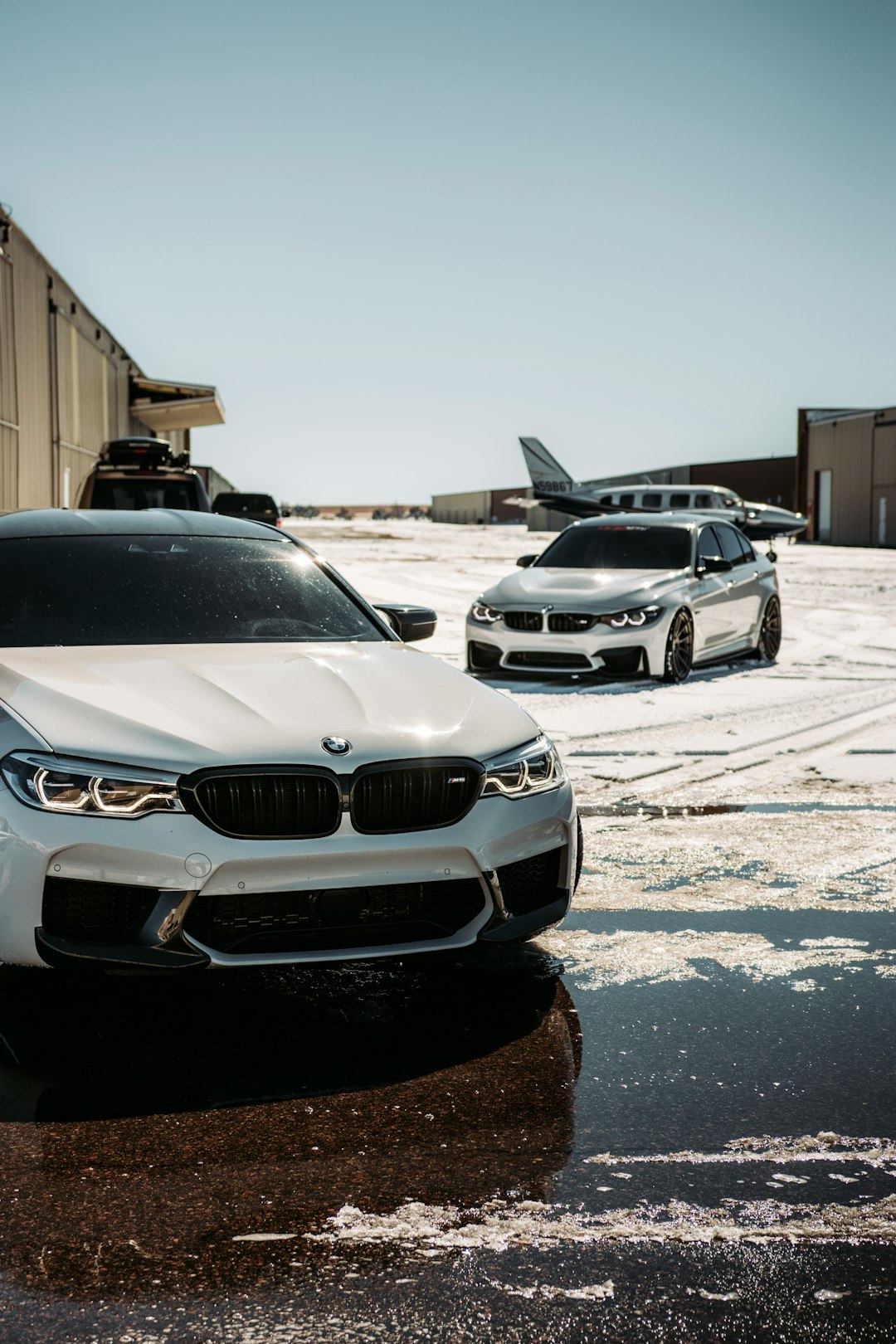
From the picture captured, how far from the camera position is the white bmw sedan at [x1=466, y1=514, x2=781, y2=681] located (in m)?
12.1

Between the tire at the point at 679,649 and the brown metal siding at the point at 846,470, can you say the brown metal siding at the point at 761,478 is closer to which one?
the brown metal siding at the point at 846,470

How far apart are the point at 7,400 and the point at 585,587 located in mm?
12416

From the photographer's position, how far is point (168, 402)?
4244 cm

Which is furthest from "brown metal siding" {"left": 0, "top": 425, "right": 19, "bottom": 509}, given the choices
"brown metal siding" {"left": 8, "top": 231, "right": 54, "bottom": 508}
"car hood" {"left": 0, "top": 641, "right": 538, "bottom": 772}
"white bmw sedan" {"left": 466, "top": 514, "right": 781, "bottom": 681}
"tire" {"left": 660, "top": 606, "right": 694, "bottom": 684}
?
"car hood" {"left": 0, "top": 641, "right": 538, "bottom": 772}

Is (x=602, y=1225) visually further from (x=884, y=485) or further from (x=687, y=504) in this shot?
(x=884, y=485)

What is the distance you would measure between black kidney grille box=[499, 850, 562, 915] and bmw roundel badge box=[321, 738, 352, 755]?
57 centimetres

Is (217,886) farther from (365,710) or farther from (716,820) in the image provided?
(716,820)

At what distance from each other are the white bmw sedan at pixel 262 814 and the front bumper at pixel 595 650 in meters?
7.48

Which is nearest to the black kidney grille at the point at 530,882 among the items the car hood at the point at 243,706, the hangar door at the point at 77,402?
the car hood at the point at 243,706

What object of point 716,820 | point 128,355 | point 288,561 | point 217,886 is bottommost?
point 716,820

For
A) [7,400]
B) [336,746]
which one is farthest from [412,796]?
[7,400]

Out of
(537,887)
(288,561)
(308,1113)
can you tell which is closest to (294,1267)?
(308,1113)

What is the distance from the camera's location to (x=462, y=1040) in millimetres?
3920

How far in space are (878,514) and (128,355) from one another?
104 feet
